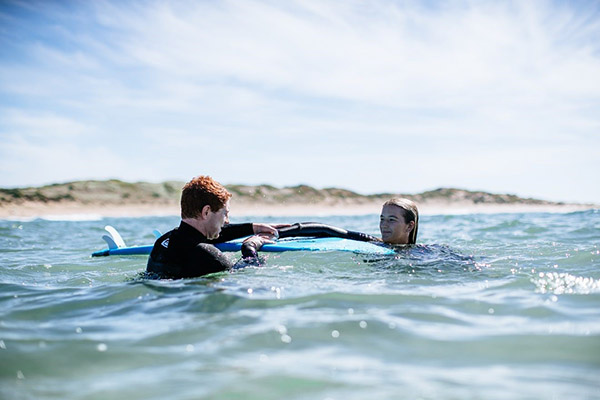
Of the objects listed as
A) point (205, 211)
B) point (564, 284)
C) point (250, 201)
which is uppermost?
point (205, 211)

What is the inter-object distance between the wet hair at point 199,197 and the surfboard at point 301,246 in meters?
1.96

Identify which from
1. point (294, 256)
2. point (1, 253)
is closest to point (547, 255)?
point (294, 256)

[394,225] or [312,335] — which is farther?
[394,225]

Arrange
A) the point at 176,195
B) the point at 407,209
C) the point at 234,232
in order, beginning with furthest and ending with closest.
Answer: the point at 176,195
the point at 234,232
the point at 407,209

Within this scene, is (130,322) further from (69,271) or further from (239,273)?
(69,271)

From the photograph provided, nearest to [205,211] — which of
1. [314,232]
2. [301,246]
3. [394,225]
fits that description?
[301,246]

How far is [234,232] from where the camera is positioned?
7277 millimetres

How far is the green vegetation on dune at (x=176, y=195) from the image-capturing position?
39.1 metres

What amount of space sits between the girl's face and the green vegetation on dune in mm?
34681

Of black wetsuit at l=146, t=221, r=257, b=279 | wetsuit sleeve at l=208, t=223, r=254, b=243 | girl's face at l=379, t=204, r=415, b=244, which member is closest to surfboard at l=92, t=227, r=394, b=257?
wetsuit sleeve at l=208, t=223, r=254, b=243

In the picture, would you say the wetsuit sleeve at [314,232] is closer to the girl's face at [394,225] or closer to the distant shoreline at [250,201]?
the girl's face at [394,225]

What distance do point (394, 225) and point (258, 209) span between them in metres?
36.1

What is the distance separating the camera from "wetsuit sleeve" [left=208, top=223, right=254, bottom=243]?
727 cm

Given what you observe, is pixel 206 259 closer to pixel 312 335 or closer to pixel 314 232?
pixel 312 335
